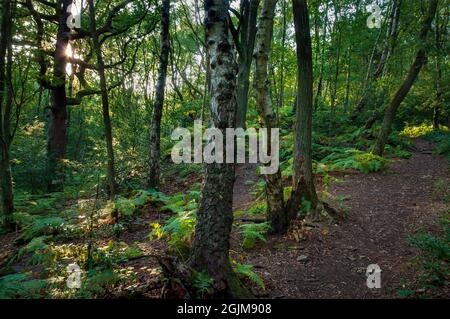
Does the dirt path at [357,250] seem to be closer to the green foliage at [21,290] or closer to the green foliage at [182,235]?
the green foliage at [182,235]

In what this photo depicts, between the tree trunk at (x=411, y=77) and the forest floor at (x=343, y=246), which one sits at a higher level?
the tree trunk at (x=411, y=77)

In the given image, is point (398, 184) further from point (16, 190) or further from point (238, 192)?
point (16, 190)

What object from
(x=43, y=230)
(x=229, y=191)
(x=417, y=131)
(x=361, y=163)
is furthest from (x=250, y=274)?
(x=417, y=131)

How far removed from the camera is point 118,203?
8227 millimetres

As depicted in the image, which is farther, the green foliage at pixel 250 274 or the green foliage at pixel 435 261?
the green foliage at pixel 250 274

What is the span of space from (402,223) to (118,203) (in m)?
7.02

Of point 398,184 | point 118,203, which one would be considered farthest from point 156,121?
point 398,184

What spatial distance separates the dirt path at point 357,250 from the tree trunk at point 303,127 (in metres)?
0.87

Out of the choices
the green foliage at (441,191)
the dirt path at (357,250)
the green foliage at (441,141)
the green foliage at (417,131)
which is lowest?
the dirt path at (357,250)

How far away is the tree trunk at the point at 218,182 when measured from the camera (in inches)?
157

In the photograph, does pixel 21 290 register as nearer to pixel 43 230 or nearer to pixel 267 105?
pixel 43 230

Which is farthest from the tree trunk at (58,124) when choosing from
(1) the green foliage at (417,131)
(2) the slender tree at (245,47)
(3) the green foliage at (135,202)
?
(1) the green foliage at (417,131)

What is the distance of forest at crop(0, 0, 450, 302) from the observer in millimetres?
4039

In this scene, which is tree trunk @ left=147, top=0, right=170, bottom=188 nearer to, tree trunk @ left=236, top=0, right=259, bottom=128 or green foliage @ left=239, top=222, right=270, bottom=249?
tree trunk @ left=236, top=0, right=259, bottom=128
